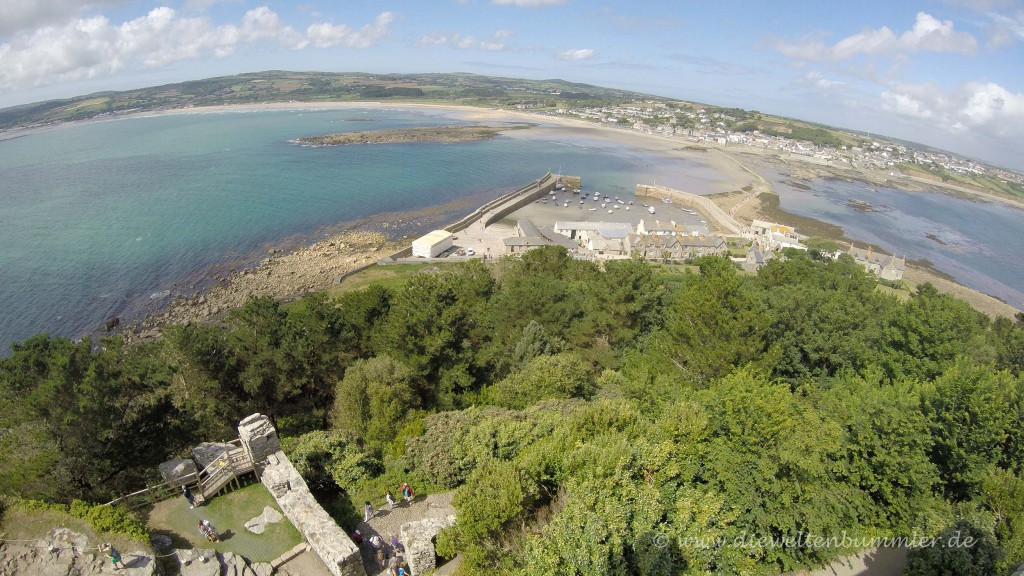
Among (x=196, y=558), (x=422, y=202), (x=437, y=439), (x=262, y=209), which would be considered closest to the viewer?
(x=196, y=558)

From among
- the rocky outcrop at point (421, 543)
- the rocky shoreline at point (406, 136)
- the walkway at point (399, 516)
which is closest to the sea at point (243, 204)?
the rocky shoreline at point (406, 136)

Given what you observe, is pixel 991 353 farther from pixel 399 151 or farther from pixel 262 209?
pixel 399 151

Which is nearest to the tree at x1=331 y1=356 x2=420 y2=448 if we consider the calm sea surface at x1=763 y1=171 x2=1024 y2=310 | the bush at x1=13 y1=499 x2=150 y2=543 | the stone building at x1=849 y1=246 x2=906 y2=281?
the bush at x1=13 y1=499 x2=150 y2=543

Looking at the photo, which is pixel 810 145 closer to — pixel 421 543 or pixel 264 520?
pixel 421 543

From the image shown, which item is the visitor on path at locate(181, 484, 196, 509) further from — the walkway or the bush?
the walkway

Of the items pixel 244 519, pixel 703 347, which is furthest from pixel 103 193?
pixel 703 347

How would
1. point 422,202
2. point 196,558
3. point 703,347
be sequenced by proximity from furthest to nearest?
1. point 422,202
2. point 703,347
3. point 196,558
